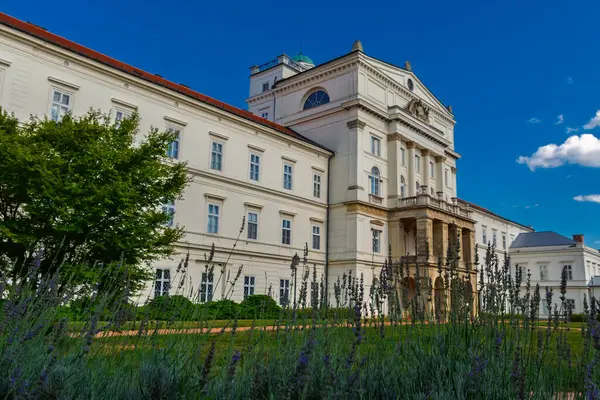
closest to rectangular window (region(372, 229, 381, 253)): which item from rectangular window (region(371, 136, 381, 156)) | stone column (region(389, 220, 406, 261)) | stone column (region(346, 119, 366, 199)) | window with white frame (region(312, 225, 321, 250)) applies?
stone column (region(389, 220, 406, 261))

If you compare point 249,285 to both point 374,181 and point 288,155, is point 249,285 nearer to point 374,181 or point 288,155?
point 288,155

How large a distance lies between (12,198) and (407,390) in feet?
47.2

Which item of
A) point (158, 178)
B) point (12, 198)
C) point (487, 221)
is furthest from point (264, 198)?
point (487, 221)

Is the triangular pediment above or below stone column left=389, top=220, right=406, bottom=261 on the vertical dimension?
above

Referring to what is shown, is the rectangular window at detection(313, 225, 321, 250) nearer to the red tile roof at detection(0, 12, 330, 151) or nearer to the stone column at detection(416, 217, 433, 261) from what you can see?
the red tile roof at detection(0, 12, 330, 151)

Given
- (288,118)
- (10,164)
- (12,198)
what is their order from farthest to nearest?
(288,118), (12,198), (10,164)

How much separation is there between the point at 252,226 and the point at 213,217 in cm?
297

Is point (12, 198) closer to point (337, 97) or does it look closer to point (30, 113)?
point (30, 113)

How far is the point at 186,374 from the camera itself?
356 cm

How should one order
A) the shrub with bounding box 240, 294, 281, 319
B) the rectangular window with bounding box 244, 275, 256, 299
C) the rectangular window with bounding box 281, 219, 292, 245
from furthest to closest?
the rectangular window with bounding box 281, 219, 292, 245, the rectangular window with bounding box 244, 275, 256, 299, the shrub with bounding box 240, 294, 281, 319

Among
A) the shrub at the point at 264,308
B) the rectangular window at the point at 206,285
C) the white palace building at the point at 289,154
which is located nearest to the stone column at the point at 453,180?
the white palace building at the point at 289,154

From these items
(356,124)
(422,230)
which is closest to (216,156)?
(356,124)

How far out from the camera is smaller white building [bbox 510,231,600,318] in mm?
Answer: 54500

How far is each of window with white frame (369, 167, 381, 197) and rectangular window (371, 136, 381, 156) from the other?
47.8 inches
